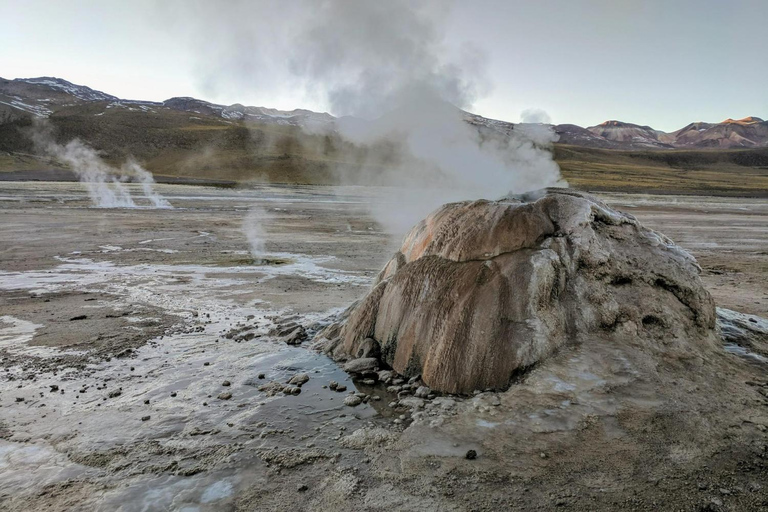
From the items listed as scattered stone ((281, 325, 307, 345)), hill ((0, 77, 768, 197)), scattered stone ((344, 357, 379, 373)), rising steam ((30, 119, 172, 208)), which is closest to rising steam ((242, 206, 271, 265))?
scattered stone ((281, 325, 307, 345))

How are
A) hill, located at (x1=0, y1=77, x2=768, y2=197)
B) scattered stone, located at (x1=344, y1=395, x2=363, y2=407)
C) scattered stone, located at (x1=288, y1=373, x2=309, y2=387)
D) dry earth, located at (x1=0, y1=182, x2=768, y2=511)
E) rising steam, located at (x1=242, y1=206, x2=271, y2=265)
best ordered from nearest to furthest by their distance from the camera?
dry earth, located at (x1=0, y1=182, x2=768, y2=511), scattered stone, located at (x1=344, y1=395, x2=363, y2=407), scattered stone, located at (x1=288, y1=373, x2=309, y2=387), rising steam, located at (x1=242, y1=206, x2=271, y2=265), hill, located at (x1=0, y1=77, x2=768, y2=197)

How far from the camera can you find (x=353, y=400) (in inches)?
221

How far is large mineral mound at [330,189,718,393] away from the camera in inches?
229

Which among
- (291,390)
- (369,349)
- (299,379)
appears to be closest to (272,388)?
(291,390)

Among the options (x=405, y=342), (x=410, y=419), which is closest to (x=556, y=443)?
(x=410, y=419)

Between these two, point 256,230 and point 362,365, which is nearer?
point 362,365

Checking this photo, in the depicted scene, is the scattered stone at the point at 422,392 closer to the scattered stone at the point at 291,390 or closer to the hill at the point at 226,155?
the scattered stone at the point at 291,390

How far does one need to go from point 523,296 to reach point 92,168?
3032 inches

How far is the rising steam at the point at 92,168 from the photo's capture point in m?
47.2

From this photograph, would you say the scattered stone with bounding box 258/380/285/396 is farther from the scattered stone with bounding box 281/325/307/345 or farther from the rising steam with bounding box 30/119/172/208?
the rising steam with bounding box 30/119/172/208

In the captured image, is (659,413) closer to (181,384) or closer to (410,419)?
(410,419)

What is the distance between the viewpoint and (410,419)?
16.9 feet

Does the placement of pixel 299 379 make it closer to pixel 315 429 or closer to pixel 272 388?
pixel 272 388

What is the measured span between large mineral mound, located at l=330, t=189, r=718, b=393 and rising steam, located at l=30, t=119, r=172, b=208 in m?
38.2
